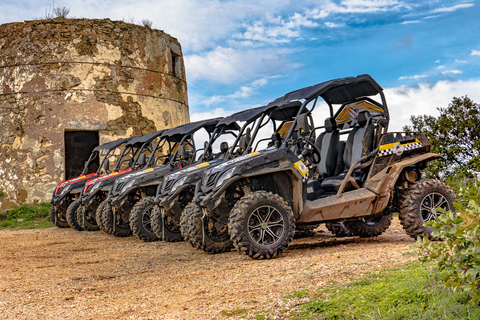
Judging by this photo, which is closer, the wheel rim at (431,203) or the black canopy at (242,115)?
the wheel rim at (431,203)

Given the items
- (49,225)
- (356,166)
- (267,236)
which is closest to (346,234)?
(356,166)

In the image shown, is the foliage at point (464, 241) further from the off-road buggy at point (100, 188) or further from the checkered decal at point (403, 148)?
the off-road buggy at point (100, 188)

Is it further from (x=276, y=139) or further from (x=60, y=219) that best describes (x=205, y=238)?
(x=60, y=219)

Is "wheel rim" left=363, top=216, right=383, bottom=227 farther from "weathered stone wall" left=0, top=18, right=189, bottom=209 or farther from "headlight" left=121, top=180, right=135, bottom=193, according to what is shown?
"weathered stone wall" left=0, top=18, right=189, bottom=209

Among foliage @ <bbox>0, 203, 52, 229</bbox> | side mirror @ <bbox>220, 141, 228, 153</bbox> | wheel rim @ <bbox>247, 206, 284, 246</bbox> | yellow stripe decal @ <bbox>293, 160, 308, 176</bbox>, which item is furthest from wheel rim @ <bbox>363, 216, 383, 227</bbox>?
foliage @ <bbox>0, 203, 52, 229</bbox>

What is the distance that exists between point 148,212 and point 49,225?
293 inches

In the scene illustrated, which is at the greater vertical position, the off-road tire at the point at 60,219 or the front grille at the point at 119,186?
the front grille at the point at 119,186

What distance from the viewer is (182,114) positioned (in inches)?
835

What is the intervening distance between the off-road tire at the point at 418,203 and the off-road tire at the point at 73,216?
8987 mm

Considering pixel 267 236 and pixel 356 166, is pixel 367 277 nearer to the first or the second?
pixel 267 236

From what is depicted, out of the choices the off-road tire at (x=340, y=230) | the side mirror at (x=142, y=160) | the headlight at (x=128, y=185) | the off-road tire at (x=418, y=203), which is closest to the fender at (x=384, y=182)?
the off-road tire at (x=418, y=203)

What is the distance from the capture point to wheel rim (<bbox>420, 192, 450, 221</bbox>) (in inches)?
281

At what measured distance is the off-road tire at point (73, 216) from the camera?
1343 cm

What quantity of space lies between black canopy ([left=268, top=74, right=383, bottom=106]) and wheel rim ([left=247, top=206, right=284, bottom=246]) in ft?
5.72
